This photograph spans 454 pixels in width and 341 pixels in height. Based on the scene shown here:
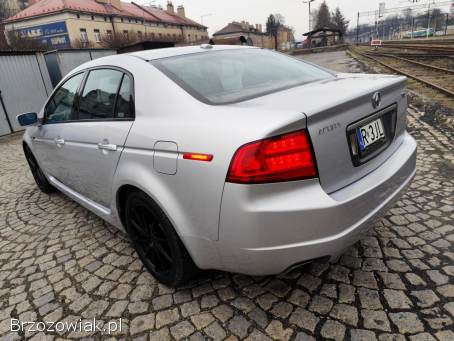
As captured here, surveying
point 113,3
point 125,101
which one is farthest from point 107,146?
point 113,3

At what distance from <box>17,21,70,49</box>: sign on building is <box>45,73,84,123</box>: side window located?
45.6 meters

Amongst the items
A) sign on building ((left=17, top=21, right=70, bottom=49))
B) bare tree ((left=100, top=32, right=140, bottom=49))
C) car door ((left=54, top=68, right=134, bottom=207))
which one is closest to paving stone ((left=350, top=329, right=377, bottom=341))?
car door ((left=54, top=68, right=134, bottom=207))

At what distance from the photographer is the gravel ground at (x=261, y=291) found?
188 cm

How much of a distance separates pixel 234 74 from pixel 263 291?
1473 mm

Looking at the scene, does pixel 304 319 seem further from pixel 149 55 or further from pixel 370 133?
pixel 149 55

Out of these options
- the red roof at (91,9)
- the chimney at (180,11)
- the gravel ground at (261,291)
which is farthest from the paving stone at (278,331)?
the chimney at (180,11)

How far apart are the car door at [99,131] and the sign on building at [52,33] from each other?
4639cm

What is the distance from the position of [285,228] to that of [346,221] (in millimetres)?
325

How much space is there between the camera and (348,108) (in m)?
1.79

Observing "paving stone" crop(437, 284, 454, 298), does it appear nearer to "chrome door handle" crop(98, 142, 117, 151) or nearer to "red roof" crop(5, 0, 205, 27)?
"chrome door handle" crop(98, 142, 117, 151)

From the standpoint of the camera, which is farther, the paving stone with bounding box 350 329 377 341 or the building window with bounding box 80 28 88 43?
the building window with bounding box 80 28 88 43

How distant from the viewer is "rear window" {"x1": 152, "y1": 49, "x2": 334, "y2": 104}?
209 cm

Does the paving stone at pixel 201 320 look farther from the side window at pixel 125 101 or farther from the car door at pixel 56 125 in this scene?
the car door at pixel 56 125

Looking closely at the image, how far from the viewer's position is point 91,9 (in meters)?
45.1
